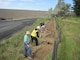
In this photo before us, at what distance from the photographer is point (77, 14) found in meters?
67.1

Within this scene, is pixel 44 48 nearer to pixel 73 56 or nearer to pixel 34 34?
pixel 34 34

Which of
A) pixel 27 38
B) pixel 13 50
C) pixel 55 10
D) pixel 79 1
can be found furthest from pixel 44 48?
pixel 55 10

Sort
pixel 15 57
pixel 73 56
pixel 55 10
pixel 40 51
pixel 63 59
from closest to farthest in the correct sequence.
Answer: pixel 63 59
pixel 73 56
pixel 15 57
pixel 40 51
pixel 55 10

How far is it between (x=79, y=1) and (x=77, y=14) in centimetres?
406

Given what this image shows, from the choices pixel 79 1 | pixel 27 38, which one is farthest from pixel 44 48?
pixel 79 1

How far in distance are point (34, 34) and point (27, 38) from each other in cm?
400

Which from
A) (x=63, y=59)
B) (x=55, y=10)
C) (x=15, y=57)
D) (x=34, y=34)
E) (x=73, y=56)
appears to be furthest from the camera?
(x=55, y=10)

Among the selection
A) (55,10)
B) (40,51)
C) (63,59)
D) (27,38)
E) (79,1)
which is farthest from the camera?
(55,10)

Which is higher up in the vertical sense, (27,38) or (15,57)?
(27,38)

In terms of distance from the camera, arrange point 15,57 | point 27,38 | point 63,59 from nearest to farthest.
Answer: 1. point 63,59
2. point 27,38
3. point 15,57

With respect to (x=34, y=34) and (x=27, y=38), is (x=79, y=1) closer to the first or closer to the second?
(x=34, y=34)

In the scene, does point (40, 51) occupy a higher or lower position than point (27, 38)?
lower

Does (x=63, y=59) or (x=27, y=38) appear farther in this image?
(x=27, y=38)

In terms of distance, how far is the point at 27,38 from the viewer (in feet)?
47.0
